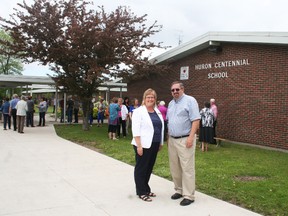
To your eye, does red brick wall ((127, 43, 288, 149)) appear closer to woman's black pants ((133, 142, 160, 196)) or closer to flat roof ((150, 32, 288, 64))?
flat roof ((150, 32, 288, 64))

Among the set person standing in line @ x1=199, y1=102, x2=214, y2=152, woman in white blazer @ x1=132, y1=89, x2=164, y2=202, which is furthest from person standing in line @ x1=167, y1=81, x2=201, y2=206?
person standing in line @ x1=199, y1=102, x2=214, y2=152

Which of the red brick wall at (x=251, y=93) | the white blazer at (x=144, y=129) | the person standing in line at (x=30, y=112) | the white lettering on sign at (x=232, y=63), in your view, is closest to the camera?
the white blazer at (x=144, y=129)

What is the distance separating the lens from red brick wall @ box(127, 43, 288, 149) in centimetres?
1113

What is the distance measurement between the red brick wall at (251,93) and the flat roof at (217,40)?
18.3 inches

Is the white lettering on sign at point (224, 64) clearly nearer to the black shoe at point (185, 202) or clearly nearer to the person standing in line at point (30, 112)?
the black shoe at point (185, 202)

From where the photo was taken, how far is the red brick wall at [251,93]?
11133mm

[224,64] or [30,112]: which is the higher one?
[224,64]

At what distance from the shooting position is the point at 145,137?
518 centimetres

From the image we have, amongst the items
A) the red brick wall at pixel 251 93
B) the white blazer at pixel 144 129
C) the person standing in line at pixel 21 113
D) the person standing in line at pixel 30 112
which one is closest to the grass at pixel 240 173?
the red brick wall at pixel 251 93

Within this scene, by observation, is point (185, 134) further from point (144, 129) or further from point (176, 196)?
point (176, 196)

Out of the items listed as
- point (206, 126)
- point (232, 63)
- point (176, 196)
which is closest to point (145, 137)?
point (176, 196)

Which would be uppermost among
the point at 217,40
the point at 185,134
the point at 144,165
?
the point at 217,40

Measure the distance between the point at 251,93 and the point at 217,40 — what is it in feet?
8.18

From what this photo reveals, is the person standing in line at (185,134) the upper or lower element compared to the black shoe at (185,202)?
upper
